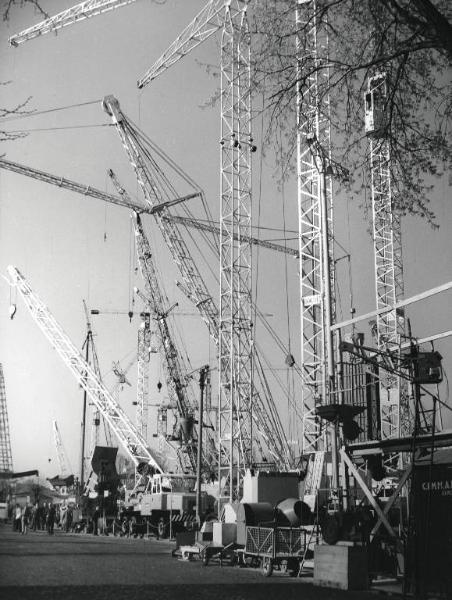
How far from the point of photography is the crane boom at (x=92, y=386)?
5638 cm

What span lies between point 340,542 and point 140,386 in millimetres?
75521

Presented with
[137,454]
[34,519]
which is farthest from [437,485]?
[137,454]

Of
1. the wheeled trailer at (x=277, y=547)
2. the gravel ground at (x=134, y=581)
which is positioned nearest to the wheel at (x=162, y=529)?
the gravel ground at (x=134, y=581)

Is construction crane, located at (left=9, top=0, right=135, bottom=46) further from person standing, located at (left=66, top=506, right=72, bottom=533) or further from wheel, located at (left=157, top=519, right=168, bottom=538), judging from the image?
person standing, located at (left=66, top=506, right=72, bottom=533)

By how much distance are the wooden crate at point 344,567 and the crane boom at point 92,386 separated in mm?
40405

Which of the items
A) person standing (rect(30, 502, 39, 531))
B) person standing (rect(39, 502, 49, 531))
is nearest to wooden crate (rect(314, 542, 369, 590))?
person standing (rect(30, 502, 39, 531))

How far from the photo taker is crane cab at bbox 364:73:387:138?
41.7ft

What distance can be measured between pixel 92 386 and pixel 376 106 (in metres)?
48.8

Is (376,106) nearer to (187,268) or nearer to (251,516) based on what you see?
(251,516)

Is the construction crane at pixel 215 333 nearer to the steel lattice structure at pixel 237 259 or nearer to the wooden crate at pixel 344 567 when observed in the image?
the steel lattice structure at pixel 237 259

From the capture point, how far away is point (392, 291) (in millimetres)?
49188

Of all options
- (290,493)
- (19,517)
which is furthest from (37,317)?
(290,493)

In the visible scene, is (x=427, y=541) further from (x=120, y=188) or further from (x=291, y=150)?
(x=120, y=188)

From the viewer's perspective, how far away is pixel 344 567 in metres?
14.2
